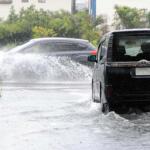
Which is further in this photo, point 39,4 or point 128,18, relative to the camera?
point 39,4

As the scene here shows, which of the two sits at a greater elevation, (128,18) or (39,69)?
(39,69)

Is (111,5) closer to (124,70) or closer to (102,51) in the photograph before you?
(102,51)

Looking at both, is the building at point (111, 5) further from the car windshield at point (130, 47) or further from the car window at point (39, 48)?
the car windshield at point (130, 47)

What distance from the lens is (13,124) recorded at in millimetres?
12234

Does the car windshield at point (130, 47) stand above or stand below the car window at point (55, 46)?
above

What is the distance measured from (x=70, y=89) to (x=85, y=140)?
33.8ft

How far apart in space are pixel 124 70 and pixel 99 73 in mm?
1185

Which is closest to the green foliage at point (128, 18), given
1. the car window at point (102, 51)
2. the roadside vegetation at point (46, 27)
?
the roadside vegetation at point (46, 27)

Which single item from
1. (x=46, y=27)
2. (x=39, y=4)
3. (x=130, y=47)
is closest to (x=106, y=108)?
(x=130, y=47)

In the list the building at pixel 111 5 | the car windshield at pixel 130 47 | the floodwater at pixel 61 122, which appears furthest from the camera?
the building at pixel 111 5

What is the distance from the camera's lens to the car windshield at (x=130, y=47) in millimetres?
12719

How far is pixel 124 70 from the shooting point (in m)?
12.4

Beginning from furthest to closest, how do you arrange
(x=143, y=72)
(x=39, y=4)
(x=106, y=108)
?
(x=39, y=4), (x=106, y=108), (x=143, y=72)

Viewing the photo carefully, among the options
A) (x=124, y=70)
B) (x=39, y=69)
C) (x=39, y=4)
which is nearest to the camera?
(x=124, y=70)
